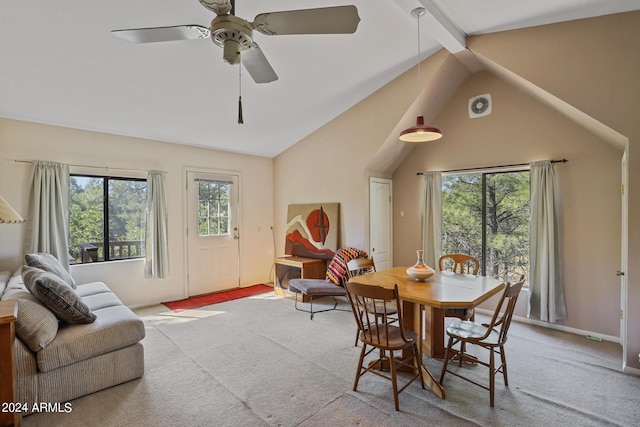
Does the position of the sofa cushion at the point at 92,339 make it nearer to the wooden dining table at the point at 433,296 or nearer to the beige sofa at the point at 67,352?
the beige sofa at the point at 67,352

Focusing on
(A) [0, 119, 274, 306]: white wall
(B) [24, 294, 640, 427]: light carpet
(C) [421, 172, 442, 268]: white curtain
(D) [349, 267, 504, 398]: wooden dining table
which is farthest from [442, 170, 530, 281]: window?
(A) [0, 119, 274, 306]: white wall

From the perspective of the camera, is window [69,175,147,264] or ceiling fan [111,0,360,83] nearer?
ceiling fan [111,0,360,83]

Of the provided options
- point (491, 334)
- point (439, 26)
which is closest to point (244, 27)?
point (439, 26)

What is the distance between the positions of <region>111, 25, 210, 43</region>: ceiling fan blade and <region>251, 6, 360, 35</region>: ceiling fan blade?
0.33 meters

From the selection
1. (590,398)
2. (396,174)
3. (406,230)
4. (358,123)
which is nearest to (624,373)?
(590,398)

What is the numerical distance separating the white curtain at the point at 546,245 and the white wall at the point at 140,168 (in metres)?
4.30

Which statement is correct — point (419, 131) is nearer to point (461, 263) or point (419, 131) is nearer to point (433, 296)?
point (433, 296)

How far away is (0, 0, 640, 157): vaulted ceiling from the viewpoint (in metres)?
2.42

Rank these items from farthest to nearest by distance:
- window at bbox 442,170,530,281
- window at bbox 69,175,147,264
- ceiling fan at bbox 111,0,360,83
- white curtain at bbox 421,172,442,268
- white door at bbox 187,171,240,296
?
white door at bbox 187,171,240,296, white curtain at bbox 421,172,442,268, window at bbox 69,175,147,264, window at bbox 442,170,530,281, ceiling fan at bbox 111,0,360,83

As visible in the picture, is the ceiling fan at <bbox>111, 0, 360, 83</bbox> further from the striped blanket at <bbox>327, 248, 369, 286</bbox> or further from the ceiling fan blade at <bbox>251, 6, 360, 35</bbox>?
the striped blanket at <bbox>327, 248, 369, 286</bbox>

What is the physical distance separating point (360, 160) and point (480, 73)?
1.88 metres

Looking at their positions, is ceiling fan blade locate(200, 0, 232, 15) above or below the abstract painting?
above

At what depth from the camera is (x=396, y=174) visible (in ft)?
16.3

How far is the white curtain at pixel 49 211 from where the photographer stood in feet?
12.0
